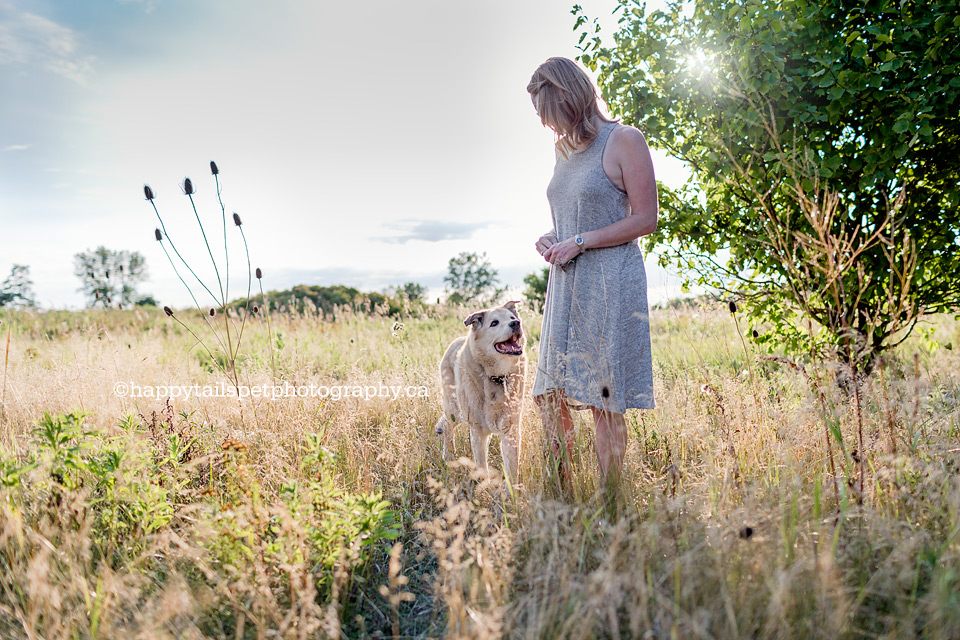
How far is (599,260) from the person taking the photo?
2994 millimetres

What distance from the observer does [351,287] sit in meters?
25.9

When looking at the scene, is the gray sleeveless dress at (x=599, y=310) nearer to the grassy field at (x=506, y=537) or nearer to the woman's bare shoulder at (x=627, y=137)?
the woman's bare shoulder at (x=627, y=137)

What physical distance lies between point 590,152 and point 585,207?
1.03 feet

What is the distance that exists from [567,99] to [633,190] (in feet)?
2.03

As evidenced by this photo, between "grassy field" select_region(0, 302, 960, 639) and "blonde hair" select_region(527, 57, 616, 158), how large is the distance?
5.35 ft

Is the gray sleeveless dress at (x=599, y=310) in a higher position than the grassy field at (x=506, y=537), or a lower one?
higher

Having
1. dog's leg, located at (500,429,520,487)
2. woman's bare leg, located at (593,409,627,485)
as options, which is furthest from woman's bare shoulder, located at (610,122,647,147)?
dog's leg, located at (500,429,520,487)

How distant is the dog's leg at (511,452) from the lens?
3.68m

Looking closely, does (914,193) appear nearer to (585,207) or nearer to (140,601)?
(585,207)

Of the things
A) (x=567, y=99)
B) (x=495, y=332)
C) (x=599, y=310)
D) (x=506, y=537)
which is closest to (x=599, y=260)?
(x=599, y=310)

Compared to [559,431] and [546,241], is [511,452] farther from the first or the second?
[546,241]

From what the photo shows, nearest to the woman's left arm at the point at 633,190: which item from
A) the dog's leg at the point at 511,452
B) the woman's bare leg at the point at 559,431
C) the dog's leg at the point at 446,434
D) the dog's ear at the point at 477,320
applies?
the woman's bare leg at the point at 559,431

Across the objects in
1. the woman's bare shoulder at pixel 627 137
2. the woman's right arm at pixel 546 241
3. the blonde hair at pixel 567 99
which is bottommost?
the woman's right arm at pixel 546 241

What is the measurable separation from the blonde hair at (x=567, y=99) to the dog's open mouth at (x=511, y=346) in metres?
1.52
